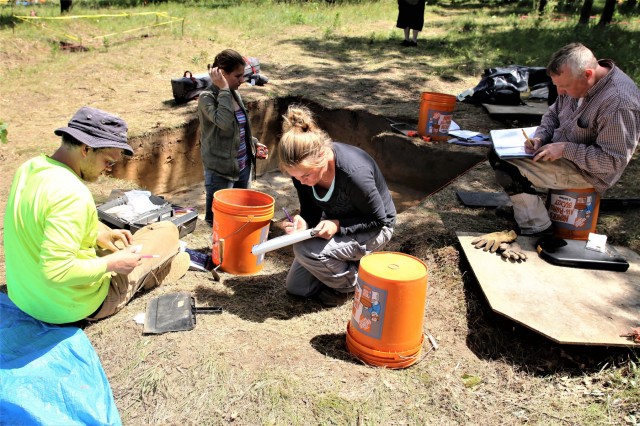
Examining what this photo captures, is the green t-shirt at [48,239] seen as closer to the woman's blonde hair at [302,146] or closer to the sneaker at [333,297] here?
the woman's blonde hair at [302,146]

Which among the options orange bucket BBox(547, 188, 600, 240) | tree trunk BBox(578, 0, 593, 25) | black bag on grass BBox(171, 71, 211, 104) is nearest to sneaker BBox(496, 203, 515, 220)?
orange bucket BBox(547, 188, 600, 240)

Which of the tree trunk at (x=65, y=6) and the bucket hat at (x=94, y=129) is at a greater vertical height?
the tree trunk at (x=65, y=6)

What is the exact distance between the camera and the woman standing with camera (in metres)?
4.43

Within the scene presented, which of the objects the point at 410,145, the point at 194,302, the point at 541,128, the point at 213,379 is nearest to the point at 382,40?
A: the point at 410,145

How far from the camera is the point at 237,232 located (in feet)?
13.3

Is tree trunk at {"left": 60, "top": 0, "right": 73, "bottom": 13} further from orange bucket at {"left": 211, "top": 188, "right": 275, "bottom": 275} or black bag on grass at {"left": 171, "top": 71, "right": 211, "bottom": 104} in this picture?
orange bucket at {"left": 211, "top": 188, "right": 275, "bottom": 275}

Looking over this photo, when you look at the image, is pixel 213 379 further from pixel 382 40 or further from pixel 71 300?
pixel 382 40

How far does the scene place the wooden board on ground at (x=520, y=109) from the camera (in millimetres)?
7031

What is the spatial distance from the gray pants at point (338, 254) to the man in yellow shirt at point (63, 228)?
44.1 inches

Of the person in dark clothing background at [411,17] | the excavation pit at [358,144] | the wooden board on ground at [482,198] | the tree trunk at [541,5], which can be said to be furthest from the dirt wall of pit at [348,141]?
the tree trunk at [541,5]

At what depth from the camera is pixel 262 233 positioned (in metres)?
4.18

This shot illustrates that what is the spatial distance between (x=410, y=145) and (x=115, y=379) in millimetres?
4922

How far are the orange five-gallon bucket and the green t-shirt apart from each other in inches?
56.1

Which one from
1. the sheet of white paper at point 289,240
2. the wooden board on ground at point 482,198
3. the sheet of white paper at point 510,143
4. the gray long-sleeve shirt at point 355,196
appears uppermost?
the sheet of white paper at point 510,143
